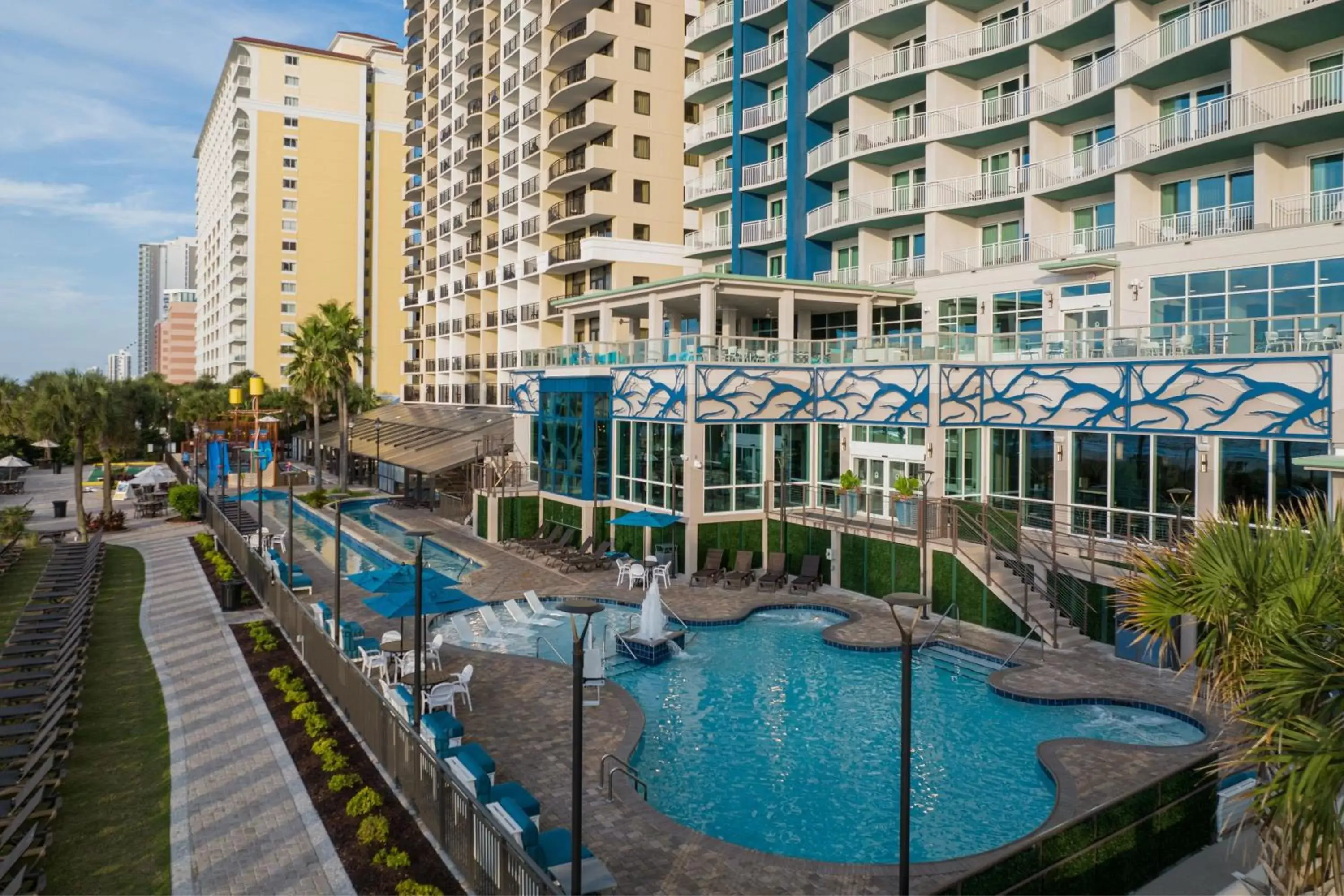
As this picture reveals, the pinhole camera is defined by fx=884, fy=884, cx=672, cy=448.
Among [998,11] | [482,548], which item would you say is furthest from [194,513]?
[998,11]

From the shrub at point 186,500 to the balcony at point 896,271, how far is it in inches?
1269

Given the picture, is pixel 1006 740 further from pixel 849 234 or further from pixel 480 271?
pixel 480 271

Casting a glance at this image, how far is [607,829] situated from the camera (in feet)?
37.9

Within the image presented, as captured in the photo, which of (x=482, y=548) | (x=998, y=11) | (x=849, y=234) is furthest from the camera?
(x=849, y=234)

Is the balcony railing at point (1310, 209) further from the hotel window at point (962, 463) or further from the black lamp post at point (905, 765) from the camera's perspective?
the black lamp post at point (905, 765)

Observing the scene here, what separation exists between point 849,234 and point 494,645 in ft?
76.2

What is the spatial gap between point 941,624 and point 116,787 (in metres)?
17.6

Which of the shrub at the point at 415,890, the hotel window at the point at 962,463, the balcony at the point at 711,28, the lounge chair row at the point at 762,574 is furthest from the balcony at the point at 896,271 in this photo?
the shrub at the point at 415,890

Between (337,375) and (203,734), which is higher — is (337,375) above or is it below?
above

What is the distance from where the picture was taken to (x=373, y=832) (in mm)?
11000

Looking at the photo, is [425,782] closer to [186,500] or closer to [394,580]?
[394,580]

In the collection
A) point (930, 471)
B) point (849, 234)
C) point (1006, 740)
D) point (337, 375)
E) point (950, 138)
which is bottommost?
point (1006, 740)

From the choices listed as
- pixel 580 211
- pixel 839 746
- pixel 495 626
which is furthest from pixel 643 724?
pixel 580 211

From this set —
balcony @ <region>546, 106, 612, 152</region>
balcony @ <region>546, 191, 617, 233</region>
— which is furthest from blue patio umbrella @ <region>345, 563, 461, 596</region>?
balcony @ <region>546, 106, 612, 152</region>
